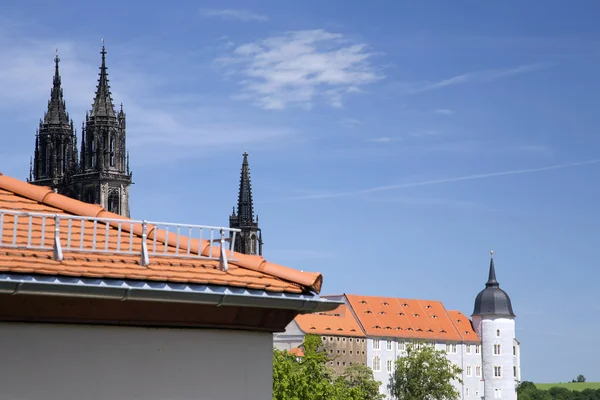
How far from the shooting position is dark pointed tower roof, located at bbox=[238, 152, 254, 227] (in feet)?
490

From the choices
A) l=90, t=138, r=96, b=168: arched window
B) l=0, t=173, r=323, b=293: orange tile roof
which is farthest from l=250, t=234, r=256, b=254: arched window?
l=0, t=173, r=323, b=293: orange tile roof

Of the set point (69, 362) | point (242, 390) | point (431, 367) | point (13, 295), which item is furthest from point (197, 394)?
point (431, 367)

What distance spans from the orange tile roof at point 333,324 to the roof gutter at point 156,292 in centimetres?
15743

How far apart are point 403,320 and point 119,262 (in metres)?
182

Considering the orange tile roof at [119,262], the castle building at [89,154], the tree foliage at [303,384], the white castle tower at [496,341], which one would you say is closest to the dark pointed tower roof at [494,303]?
the white castle tower at [496,341]

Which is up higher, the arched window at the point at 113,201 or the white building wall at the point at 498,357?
the arched window at the point at 113,201

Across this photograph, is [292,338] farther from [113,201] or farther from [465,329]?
[113,201]

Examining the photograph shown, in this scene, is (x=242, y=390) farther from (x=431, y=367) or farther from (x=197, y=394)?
(x=431, y=367)

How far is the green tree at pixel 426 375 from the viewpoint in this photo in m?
163

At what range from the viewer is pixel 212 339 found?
418 inches

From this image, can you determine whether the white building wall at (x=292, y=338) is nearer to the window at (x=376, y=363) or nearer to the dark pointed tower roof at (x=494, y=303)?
the window at (x=376, y=363)

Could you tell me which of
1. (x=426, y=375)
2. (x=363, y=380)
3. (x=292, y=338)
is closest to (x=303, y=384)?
(x=363, y=380)

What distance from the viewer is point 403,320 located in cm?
19038

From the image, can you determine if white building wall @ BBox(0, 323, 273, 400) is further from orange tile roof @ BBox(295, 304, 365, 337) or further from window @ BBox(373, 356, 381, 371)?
window @ BBox(373, 356, 381, 371)
